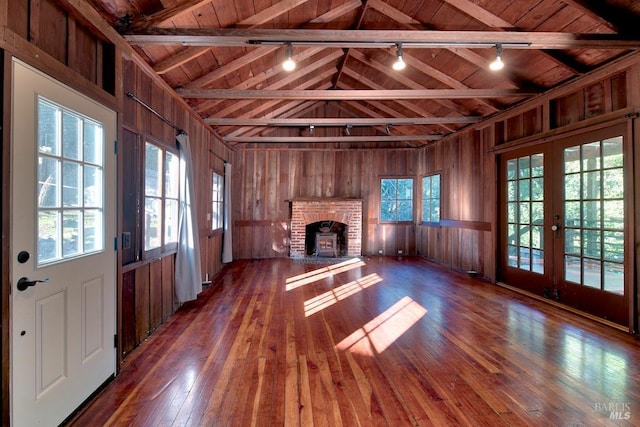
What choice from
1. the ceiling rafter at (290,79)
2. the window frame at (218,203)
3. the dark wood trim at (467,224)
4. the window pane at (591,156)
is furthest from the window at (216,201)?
the window pane at (591,156)

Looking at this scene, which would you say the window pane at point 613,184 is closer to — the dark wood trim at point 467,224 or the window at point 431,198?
the dark wood trim at point 467,224

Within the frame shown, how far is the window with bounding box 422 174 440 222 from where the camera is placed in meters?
7.09

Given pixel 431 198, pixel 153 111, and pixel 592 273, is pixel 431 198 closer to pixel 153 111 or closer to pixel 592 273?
pixel 592 273

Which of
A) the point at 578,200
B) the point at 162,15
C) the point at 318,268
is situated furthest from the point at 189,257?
the point at 578,200

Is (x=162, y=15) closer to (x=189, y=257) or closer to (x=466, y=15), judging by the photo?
(x=189, y=257)

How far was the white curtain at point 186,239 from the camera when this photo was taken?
12.5 ft

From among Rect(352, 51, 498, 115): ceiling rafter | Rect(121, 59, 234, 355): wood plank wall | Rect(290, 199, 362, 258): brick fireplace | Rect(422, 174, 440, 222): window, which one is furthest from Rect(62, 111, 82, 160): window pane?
Rect(422, 174, 440, 222): window

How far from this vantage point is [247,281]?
5.32 meters

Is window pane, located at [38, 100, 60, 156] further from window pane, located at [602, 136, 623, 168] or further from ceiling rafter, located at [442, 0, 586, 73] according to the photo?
window pane, located at [602, 136, 623, 168]

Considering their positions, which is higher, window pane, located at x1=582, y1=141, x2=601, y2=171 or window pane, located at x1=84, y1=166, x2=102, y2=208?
window pane, located at x1=582, y1=141, x2=601, y2=171

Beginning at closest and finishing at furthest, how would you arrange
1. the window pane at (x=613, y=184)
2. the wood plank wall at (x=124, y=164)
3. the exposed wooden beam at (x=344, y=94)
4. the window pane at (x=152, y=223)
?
the wood plank wall at (x=124, y=164)
the window pane at (x=152, y=223)
the window pane at (x=613, y=184)
the exposed wooden beam at (x=344, y=94)

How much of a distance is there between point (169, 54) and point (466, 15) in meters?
3.27

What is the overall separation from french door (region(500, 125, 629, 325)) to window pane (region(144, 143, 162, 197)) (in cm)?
480

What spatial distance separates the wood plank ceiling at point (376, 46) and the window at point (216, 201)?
0.96 m
